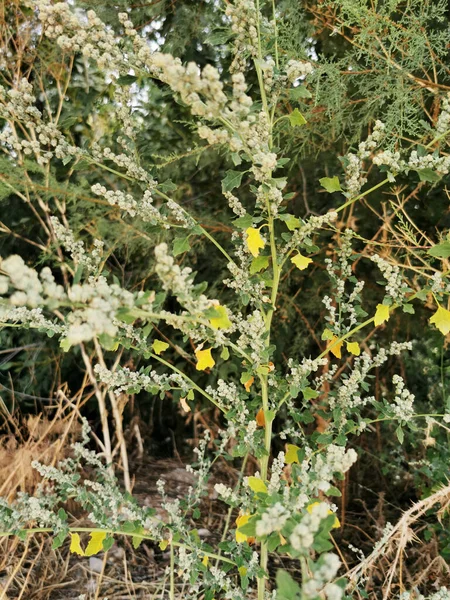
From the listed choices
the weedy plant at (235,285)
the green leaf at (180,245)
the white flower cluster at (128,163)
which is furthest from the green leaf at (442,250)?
the white flower cluster at (128,163)

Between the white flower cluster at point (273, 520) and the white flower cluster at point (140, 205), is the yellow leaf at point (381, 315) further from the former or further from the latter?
the white flower cluster at point (273, 520)

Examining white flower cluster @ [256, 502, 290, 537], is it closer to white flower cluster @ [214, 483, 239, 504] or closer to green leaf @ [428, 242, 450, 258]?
white flower cluster @ [214, 483, 239, 504]

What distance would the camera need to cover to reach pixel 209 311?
91 cm

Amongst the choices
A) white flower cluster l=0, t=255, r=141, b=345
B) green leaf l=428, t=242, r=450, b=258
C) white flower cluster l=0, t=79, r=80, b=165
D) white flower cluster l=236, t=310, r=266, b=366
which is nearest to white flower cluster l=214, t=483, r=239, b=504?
white flower cluster l=236, t=310, r=266, b=366

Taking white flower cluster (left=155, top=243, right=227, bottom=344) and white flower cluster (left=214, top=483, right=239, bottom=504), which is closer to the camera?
white flower cluster (left=155, top=243, right=227, bottom=344)

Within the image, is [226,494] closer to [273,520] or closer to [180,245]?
[273,520]

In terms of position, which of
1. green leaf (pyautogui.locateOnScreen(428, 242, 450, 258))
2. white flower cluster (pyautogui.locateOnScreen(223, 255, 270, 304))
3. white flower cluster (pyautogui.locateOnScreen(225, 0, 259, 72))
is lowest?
white flower cluster (pyautogui.locateOnScreen(223, 255, 270, 304))

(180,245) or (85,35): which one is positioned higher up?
(85,35)

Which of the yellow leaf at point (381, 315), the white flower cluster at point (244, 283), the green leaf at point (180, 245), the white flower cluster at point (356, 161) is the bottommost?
the white flower cluster at point (244, 283)

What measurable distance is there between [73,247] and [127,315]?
2.08 ft

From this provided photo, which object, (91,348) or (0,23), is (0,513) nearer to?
(91,348)

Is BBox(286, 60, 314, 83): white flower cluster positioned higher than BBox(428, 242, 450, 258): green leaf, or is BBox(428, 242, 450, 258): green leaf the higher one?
Answer: BBox(286, 60, 314, 83): white flower cluster

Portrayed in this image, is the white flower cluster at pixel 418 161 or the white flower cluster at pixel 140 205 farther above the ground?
the white flower cluster at pixel 418 161

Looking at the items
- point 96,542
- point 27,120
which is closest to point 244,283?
point 27,120
